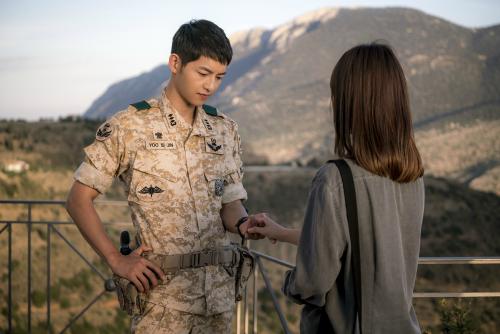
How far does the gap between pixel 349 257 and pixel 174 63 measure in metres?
1.06

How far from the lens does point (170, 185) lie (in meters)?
→ 2.30

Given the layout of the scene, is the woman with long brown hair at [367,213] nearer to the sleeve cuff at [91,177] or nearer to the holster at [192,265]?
the holster at [192,265]

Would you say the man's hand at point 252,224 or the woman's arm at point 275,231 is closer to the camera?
the woman's arm at point 275,231

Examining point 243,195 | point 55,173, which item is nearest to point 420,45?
point 55,173

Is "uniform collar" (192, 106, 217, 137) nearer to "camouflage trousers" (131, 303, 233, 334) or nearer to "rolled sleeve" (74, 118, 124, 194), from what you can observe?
"rolled sleeve" (74, 118, 124, 194)

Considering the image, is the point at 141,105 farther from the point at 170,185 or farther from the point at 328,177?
the point at 328,177

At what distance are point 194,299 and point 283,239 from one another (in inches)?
15.9

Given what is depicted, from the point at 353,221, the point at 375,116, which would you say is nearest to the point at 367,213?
the point at 353,221

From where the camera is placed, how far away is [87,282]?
21547 millimetres

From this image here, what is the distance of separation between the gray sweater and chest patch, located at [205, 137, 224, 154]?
748 millimetres

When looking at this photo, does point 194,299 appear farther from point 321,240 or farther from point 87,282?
point 87,282

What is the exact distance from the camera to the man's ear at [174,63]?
2.38 metres

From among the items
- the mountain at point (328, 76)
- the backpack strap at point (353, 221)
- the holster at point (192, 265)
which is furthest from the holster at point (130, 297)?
the mountain at point (328, 76)

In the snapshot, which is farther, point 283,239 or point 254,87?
point 254,87
